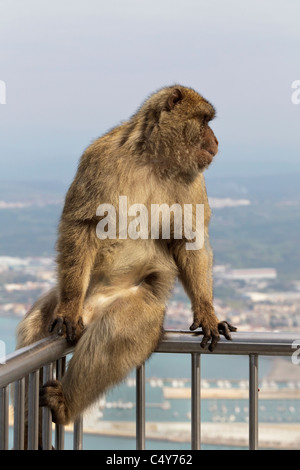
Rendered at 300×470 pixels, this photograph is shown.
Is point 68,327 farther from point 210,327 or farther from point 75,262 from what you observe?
point 210,327

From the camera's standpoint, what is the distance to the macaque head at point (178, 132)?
2.48m

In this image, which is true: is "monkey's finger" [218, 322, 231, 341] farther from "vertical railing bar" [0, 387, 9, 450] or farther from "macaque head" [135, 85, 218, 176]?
"vertical railing bar" [0, 387, 9, 450]

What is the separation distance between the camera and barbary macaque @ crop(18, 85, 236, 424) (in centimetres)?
209

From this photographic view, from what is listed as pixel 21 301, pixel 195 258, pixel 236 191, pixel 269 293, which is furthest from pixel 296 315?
pixel 195 258

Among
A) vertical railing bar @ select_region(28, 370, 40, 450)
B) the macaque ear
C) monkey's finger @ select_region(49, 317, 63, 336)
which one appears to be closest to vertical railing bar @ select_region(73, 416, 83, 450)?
monkey's finger @ select_region(49, 317, 63, 336)

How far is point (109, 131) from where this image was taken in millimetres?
2523

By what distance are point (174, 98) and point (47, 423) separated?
1.28 metres

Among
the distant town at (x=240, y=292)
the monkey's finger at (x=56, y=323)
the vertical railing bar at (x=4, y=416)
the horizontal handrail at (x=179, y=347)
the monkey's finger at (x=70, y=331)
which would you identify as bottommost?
the vertical railing bar at (x=4, y=416)

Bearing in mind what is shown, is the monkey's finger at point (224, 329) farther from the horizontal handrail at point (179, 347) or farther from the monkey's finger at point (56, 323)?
the monkey's finger at point (56, 323)

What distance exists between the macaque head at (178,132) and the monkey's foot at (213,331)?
58 centimetres

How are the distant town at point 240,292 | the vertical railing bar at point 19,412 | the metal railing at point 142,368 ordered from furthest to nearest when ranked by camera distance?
the distant town at point 240,292 < the metal railing at point 142,368 < the vertical railing bar at point 19,412

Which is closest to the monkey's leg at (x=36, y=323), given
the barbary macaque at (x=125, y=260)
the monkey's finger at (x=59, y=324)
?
the barbary macaque at (x=125, y=260)

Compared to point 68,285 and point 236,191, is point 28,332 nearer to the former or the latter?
point 68,285

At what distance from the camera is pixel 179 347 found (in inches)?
79.4
